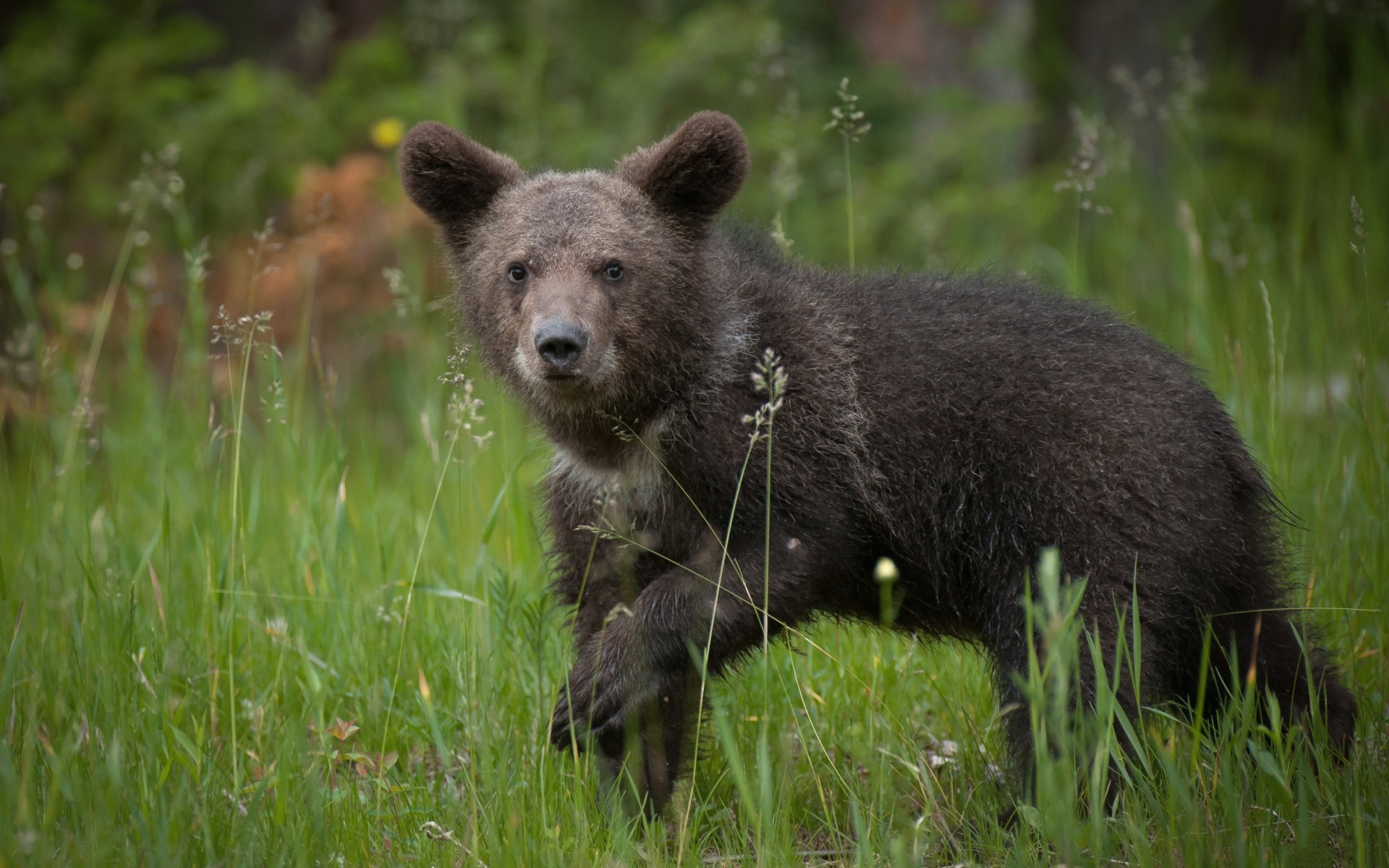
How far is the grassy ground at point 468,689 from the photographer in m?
3.26

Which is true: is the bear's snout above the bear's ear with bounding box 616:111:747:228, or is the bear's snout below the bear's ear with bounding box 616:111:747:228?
below

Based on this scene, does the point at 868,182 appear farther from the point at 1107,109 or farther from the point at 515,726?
the point at 515,726

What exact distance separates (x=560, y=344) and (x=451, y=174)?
0.96 m

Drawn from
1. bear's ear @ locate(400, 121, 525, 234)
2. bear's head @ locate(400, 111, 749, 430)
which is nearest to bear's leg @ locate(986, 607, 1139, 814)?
bear's head @ locate(400, 111, 749, 430)

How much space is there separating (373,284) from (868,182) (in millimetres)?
3733

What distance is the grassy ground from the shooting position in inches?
128

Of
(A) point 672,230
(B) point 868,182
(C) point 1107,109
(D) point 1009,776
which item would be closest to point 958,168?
(B) point 868,182

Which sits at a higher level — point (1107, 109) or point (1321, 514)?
point (1107, 109)

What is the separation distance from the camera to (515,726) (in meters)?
4.27

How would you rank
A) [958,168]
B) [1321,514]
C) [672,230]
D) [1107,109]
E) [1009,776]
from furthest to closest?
[1107,109]
[958,168]
[1321,514]
[672,230]
[1009,776]

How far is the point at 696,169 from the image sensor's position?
13.9 ft

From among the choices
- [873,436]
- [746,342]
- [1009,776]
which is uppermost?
[746,342]

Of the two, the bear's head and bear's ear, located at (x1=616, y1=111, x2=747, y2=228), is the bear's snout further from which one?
bear's ear, located at (x1=616, y1=111, x2=747, y2=228)

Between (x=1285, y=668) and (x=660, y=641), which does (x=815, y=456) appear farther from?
(x=1285, y=668)
